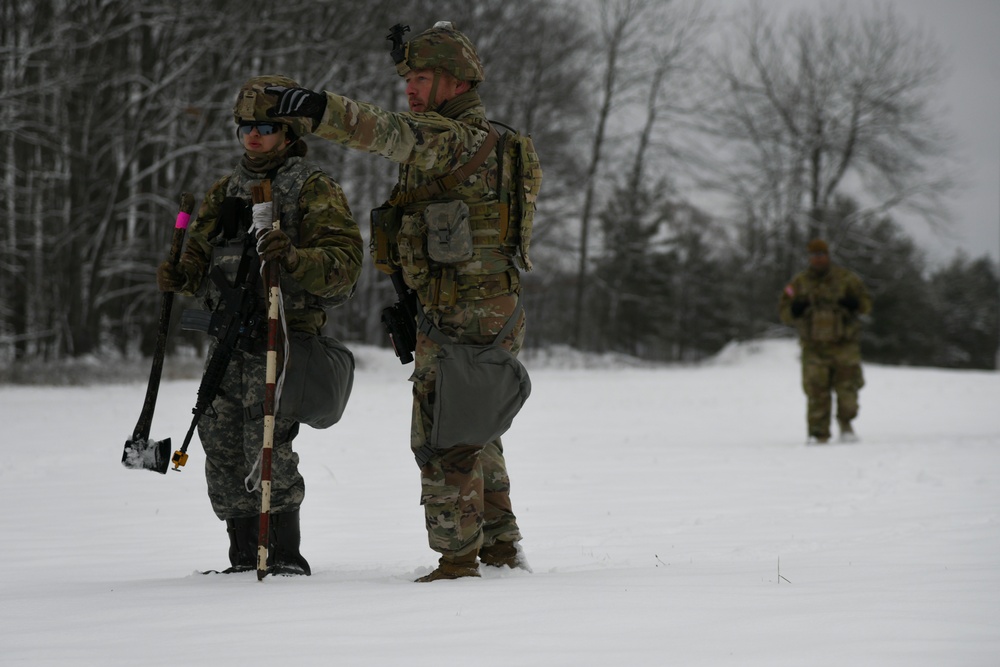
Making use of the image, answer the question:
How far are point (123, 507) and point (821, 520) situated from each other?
448 centimetres

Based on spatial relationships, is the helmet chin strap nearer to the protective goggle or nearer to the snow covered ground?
the protective goggle

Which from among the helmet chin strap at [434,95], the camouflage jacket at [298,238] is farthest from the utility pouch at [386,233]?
the helmet chin strap at [434,95]

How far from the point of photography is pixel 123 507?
6363 millimetres

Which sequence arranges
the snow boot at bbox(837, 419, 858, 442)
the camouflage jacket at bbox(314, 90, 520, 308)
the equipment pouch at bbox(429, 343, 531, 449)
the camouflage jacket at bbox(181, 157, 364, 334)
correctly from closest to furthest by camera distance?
the equipment pouch at bbox(429, 343, 531, 449)
the camouflage jacket at bbox(314, 90, 520, 308)
the camouflage jacket at bbox(181, 157, 364, 334)
the snow boot at bbox(837, 419, 858, 442)

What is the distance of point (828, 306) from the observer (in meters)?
10.8

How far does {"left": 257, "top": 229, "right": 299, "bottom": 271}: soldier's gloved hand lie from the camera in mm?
3578

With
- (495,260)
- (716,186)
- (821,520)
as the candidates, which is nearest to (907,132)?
(716,186)

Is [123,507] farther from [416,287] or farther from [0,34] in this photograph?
[0,34]

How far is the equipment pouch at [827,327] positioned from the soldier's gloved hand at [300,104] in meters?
8.68

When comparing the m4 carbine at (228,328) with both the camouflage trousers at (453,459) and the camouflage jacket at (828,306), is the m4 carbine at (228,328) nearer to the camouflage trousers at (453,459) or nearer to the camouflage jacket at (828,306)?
the camouflage trousers at (453,459)

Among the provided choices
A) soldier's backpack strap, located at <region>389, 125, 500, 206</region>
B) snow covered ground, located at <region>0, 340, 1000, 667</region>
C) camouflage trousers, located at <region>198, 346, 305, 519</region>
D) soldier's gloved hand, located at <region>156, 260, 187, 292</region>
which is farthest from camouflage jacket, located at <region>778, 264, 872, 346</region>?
soldier's gloved hand, located at <region>156, 260, 187, 292</region>

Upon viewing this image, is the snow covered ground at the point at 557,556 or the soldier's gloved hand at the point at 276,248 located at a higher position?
the soldier's gloved hand at the point at 276,248

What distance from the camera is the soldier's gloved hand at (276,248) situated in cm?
358

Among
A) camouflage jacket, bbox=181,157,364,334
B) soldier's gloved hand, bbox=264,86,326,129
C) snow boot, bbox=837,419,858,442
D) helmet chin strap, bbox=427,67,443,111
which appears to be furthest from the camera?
snow boot, bbox=837,419,858,442
